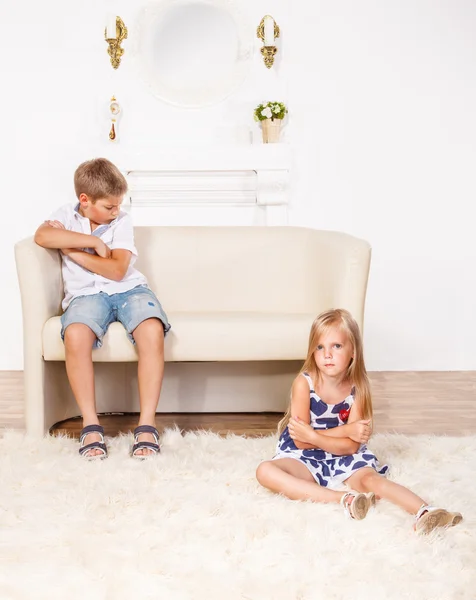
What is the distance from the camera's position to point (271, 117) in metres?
4.03

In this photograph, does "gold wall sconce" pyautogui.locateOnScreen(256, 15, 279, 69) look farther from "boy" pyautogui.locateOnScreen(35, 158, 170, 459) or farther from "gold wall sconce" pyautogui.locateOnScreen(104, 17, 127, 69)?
"boy" pyautogui.locateOnScreen(35, 158, 170, 459)

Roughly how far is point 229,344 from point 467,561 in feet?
3.86

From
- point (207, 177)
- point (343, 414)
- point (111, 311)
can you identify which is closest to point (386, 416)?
point (343, 414)

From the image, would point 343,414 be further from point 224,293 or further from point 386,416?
point 224,293

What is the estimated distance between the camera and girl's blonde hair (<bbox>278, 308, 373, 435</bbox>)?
202cm

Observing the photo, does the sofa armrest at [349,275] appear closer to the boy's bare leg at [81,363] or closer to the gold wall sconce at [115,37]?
the boy's bare leg at [81,363]

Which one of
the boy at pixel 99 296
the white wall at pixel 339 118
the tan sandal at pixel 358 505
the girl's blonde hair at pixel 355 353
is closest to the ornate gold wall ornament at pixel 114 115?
the white wall at pixel 339 118

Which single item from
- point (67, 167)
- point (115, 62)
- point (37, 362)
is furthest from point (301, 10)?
point (37, 362)

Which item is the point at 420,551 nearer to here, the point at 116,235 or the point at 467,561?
the point at 467,561

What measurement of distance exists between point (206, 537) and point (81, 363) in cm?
89

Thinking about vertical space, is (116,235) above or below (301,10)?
below

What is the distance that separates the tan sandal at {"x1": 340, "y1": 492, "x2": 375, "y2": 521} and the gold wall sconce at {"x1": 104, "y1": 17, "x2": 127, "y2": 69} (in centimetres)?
295

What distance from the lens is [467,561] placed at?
1.56m

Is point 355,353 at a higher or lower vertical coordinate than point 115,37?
lower
